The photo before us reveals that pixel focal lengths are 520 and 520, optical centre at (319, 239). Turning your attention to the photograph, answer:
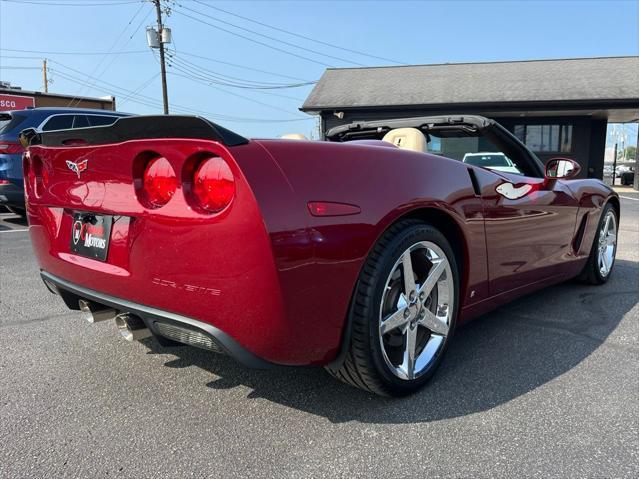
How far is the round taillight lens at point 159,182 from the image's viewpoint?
1.88 meters

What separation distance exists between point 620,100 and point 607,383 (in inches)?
702

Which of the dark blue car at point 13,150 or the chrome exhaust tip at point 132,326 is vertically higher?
the dark blue car at point 13,150

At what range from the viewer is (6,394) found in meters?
2.34

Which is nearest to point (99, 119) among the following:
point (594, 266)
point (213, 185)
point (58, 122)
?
point (58, 122)

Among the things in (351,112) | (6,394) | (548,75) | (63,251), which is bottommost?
(6,394)

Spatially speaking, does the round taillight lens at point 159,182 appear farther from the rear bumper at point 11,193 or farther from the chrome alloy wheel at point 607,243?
the rear bumper at point 11,193

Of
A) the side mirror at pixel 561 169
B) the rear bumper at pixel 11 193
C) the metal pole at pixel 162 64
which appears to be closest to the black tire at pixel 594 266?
the side mirror at pixel 561 169

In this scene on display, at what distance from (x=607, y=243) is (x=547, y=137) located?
17.5 meters

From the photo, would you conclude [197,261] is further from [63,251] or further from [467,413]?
[467,413]

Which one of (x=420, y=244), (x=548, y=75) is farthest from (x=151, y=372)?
(x=548, y=75)

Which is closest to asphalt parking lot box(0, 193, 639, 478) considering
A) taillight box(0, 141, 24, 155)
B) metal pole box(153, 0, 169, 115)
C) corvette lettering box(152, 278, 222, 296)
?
corvette lettering box(152, 278, 222, 296)

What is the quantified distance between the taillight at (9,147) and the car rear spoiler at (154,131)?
238 inches

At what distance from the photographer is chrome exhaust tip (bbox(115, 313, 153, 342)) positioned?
2.04 meters

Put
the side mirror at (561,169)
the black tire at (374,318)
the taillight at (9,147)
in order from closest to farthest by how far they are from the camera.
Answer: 1. the black tire at (374,318)
2. the side mirror at (561,169)
3. the taillight at (9,147)
